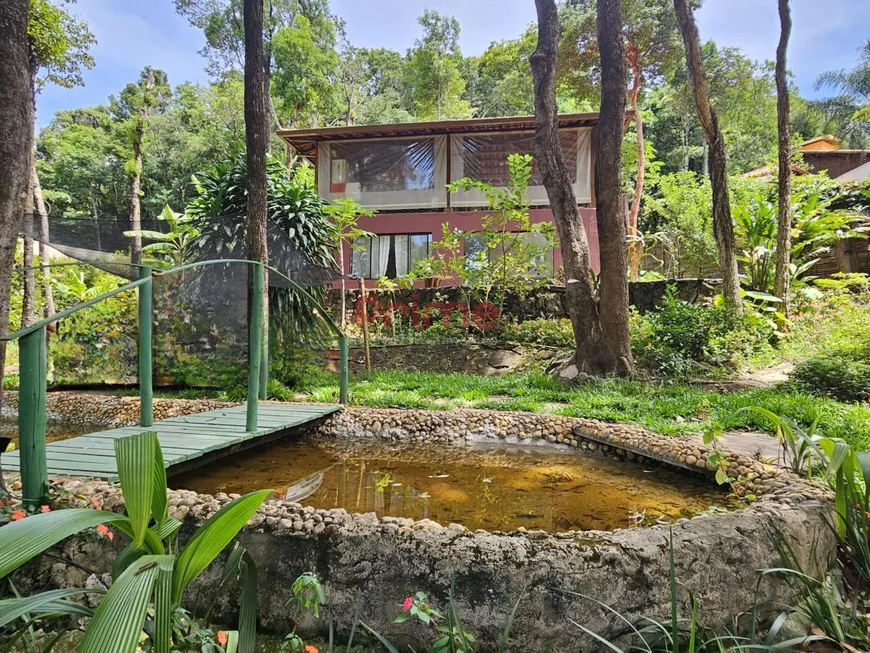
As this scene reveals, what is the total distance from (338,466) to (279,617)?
70.6 inches

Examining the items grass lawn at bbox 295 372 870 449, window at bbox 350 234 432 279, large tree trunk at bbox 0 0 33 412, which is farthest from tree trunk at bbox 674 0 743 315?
large tree trunk at bbox 0 0 33 412

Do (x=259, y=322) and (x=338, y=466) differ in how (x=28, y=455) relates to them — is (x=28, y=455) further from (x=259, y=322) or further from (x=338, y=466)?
(x=338, y=466)

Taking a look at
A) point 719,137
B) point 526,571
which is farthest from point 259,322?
point 719,137

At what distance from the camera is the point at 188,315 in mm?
5305

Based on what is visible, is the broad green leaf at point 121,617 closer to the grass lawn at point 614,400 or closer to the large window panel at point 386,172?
the grass lawn at point 614,400

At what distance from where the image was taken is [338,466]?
3.39m

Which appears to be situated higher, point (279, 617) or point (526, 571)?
point (526, 571)

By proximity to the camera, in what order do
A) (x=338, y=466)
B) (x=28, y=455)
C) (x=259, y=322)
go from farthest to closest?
1. (x=338, y=466)
2. (x=259, y=322)
3. (x=28, y=455)

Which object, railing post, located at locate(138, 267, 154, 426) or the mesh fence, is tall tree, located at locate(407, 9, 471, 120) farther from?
railing post, located at locate(138, 267, 154, 426)

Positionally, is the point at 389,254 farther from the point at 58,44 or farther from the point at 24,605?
the point at 24,605

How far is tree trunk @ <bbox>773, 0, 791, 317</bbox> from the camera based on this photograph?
750cm

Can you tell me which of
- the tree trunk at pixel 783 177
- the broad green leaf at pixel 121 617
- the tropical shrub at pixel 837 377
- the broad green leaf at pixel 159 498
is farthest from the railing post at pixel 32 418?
the tree trunk at pixel 783 177

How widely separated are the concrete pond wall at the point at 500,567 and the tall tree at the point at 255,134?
3.94 meters

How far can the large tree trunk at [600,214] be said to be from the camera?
5852 millimetres
